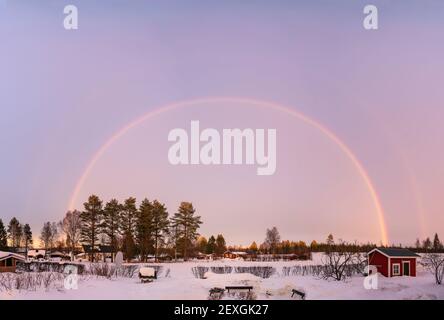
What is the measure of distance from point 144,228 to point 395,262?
42.5 feet

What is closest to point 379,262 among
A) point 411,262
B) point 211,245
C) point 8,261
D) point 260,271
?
point 411,262

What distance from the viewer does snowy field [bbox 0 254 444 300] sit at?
19531 mm

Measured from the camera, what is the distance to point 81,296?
19484mm

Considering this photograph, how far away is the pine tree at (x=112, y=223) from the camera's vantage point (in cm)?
2778

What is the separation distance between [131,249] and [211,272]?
621cm

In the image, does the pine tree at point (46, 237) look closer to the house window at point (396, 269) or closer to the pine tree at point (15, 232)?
the pine tree at point (15, 232)

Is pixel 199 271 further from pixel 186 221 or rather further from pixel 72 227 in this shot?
pixel 72 227

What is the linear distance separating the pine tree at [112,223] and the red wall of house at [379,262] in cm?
1234

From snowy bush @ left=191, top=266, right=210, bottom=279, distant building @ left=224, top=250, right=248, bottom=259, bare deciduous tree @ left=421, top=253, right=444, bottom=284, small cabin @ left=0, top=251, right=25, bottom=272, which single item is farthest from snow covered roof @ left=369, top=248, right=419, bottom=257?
small cabin @ left=0, top=251, right=25, bottom=272

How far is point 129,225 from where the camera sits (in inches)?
1118

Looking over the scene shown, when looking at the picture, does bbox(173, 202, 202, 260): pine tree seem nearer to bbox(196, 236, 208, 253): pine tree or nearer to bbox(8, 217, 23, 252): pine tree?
bbox(196, 236, 208, 253): pine tree

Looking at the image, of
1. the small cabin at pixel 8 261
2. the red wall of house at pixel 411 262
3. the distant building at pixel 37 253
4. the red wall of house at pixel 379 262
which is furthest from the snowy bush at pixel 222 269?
the distant building at pixel 37 253
